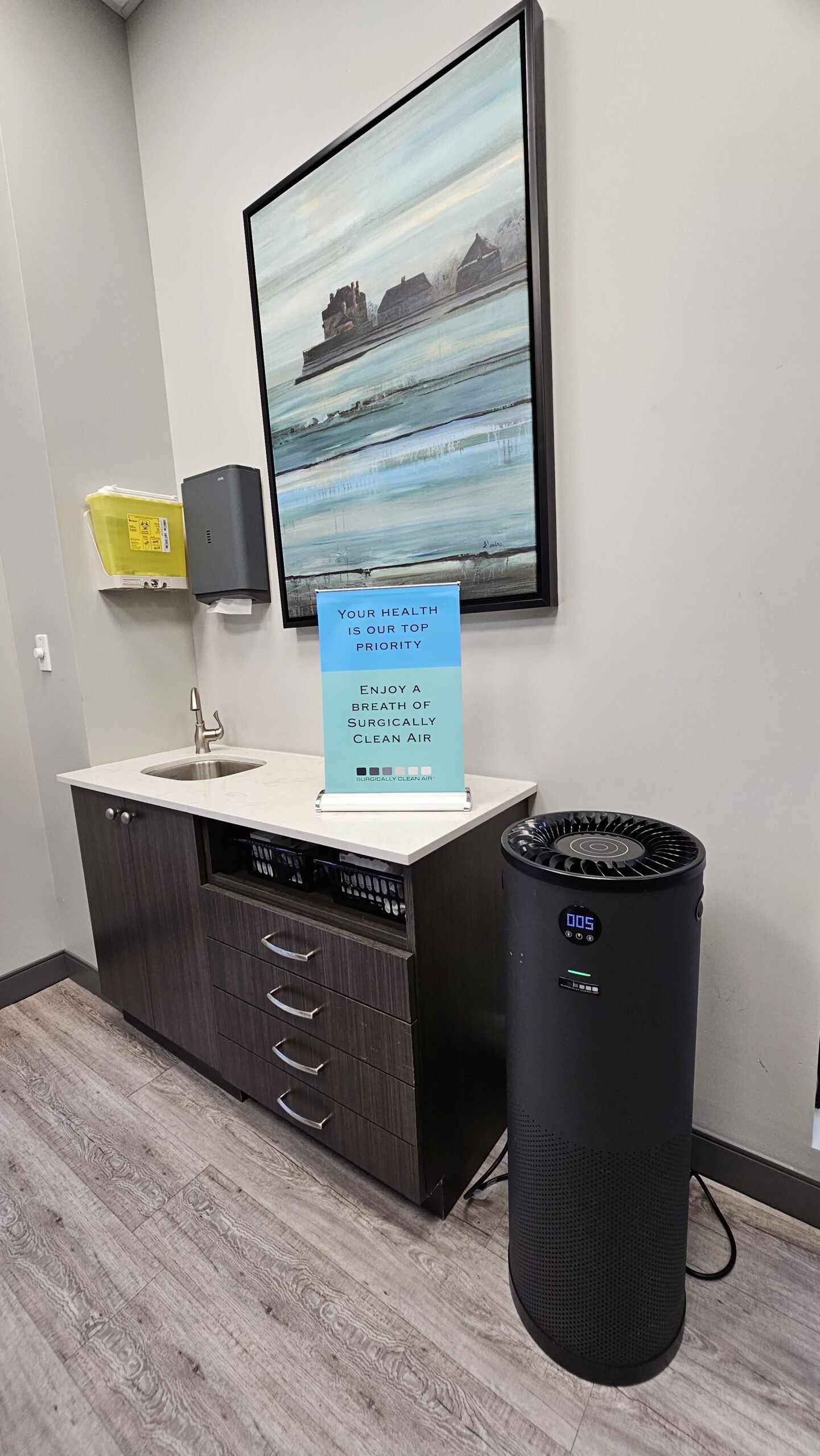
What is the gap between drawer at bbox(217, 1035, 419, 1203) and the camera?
1250mm

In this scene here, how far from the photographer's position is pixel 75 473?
203 cm

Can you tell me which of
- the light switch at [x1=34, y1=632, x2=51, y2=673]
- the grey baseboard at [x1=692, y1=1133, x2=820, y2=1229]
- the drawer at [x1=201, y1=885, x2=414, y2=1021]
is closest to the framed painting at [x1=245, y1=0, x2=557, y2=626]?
the drawer at [x1=201, y1=885, x2=414, y2=1021]

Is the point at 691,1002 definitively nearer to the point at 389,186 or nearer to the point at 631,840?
the point at 631,840

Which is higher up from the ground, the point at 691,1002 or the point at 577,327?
the point at 577,327

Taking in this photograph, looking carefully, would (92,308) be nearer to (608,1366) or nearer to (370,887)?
(370,887)

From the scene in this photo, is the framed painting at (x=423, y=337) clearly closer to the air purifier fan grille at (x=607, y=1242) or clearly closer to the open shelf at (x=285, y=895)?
the open shelf at (x=285, y=895)

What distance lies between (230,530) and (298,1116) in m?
1.70

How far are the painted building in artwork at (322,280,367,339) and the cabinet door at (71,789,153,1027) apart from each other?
145 cm

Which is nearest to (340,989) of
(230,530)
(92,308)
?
(230,530)

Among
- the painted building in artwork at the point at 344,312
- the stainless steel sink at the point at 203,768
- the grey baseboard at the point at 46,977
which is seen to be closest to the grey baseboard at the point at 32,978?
the grey baseboard at the point at 46,977

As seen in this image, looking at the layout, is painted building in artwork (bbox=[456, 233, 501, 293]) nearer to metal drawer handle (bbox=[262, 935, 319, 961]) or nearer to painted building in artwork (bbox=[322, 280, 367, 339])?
painted building in artwork (bbox=[322, 280, 367, 339])

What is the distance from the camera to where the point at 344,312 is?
167 cm

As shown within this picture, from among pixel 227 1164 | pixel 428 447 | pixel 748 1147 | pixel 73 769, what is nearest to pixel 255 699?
pixel 73 769

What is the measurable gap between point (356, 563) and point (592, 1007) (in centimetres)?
131
